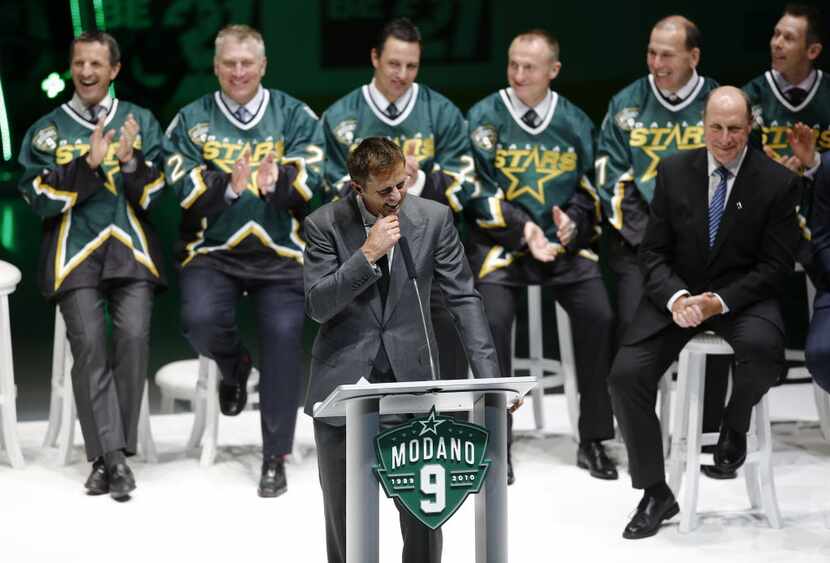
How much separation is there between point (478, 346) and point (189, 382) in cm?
256

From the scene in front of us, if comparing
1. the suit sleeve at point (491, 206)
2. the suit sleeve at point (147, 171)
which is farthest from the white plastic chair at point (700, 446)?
the suit sleeve at point (147, 171)

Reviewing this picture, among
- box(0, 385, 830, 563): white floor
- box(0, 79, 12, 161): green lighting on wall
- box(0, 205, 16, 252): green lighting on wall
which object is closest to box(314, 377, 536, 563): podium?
box(0, 385, 830, 563): white floor

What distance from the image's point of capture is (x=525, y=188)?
566 cm

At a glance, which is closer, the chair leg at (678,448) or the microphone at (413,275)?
the microphone at (413,275)

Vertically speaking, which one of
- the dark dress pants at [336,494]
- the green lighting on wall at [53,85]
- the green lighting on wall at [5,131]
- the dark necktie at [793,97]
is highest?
the green lighting on wall at [53,85]

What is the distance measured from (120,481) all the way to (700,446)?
203cm

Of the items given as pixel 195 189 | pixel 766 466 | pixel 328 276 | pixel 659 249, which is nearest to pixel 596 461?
pixel 766 466

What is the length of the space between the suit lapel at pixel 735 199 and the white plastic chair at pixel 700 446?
37cm

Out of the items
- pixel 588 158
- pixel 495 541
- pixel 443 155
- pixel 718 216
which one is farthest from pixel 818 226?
pixel 495 541

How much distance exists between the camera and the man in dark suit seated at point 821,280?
492 cm

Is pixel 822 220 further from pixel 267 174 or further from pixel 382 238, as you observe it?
pixel 382 238

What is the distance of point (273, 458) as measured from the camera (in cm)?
532

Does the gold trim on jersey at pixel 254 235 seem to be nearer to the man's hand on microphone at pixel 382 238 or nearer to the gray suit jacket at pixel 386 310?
the gray suit jacket at pixel 386 310

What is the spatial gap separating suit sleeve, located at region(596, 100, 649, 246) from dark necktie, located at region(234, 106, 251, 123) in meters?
1.37
